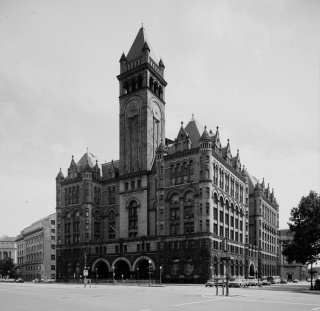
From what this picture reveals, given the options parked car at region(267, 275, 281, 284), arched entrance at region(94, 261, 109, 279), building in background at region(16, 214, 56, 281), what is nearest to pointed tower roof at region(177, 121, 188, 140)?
arched entrance at region(94, 261, 109, 279)

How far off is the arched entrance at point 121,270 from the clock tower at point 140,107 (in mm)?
21783

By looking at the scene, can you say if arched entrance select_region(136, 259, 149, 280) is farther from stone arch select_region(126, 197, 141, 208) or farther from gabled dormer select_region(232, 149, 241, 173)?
gabled dormer select_region(232, 149, 241, 173)

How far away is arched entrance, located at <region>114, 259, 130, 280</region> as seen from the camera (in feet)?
320

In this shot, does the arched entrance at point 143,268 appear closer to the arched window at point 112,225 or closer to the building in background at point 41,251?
the arched window at point 112,225

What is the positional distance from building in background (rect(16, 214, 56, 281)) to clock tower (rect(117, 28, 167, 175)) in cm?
5388

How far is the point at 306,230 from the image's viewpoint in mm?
62656

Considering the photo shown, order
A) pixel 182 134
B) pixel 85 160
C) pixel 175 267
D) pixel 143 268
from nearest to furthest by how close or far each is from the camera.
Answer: pixel 175 267 → pixel 182 134 → pixel 143 268 → pixel 85 160

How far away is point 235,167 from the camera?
345 ft

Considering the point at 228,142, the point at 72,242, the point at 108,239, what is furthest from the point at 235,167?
the point at 72,242

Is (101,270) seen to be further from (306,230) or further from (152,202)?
(306,230)

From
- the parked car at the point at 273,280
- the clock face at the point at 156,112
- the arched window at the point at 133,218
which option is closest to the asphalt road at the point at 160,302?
the parked car at the point at 273,280

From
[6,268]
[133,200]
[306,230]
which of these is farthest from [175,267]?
[6,268]

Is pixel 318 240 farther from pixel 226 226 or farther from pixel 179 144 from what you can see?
pixel 179 144

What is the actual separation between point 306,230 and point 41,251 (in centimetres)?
10335
